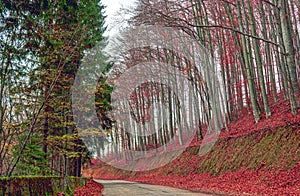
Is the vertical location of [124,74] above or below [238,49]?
above

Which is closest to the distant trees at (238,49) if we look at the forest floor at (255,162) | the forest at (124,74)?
the forest at (124,74)

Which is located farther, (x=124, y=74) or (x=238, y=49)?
(x=124, y=74)

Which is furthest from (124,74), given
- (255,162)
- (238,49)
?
(255,162)

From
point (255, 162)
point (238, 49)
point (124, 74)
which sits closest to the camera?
point (255, 162)

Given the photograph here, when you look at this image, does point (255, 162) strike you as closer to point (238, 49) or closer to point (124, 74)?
point (238, 49)

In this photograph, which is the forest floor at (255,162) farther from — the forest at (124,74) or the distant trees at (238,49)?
the distant trees at (238,49)

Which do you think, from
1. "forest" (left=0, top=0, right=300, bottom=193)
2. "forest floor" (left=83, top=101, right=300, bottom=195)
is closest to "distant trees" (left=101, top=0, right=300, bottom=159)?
"forest" (left=0, top=0, right=300, bottom=193)

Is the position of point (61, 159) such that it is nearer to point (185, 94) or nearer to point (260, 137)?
point (260, 137)

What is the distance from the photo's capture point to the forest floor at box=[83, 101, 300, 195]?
10.4m

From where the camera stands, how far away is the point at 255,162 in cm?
1340

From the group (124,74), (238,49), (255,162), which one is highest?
(124,74)

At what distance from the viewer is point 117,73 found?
28.4 meters

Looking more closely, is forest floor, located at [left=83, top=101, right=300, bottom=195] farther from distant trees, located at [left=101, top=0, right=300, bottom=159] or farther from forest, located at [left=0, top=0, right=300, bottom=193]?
distant trees, located at [left=101, top=0, right=300, bottom=159]

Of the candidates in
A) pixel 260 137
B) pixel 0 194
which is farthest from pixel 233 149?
pixel 0 194
